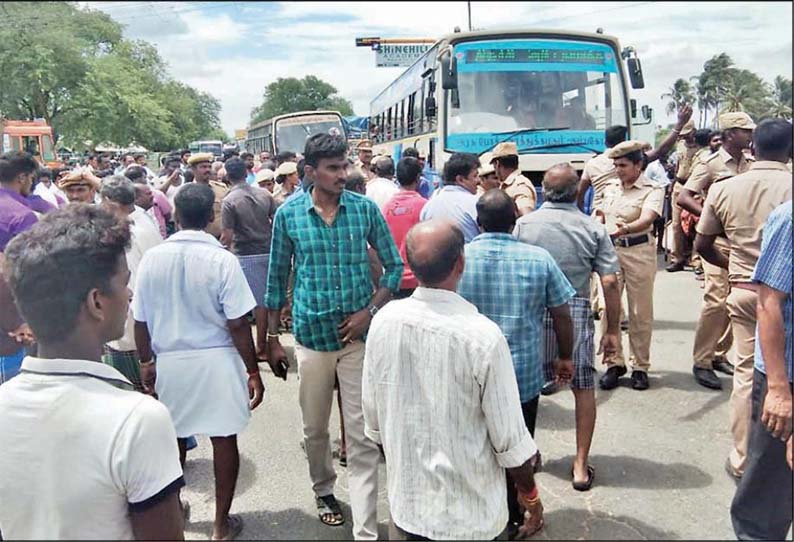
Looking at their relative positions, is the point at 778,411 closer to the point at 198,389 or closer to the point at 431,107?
the point at 198,389

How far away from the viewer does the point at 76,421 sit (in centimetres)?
125

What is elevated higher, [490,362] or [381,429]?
[490,362]

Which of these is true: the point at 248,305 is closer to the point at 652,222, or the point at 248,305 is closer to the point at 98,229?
the point at 98,229

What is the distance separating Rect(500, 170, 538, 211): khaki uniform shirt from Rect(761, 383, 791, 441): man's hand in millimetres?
2740

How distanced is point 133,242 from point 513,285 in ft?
7.86

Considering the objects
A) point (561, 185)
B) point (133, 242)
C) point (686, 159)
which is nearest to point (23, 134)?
point (133, 242)

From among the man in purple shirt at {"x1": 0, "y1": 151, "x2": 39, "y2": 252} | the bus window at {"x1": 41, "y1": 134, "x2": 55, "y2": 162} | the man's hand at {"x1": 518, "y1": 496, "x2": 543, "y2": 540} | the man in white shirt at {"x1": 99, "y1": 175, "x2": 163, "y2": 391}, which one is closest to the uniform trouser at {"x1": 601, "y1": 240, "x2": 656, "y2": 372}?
the man's hand at {"x1": 518, "y1": 496, "x2": 543, "y2": 540}

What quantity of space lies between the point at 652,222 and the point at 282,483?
3272mm

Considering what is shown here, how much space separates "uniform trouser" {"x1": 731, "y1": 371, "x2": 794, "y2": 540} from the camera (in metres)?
2.54

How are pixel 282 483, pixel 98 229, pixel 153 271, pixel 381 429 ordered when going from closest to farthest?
pixel 98 229, pixel 381 429, pixel 153 271, pixel 282 483

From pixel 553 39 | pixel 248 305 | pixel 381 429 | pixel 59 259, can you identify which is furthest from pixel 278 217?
pixel 553 39

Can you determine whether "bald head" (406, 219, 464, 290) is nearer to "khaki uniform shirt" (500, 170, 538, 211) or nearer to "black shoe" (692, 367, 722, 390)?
"khaki uniform shirt" (500, 170, 538, 211)

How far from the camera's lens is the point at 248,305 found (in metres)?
3.06

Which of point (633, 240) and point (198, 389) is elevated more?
point (633, 240)
